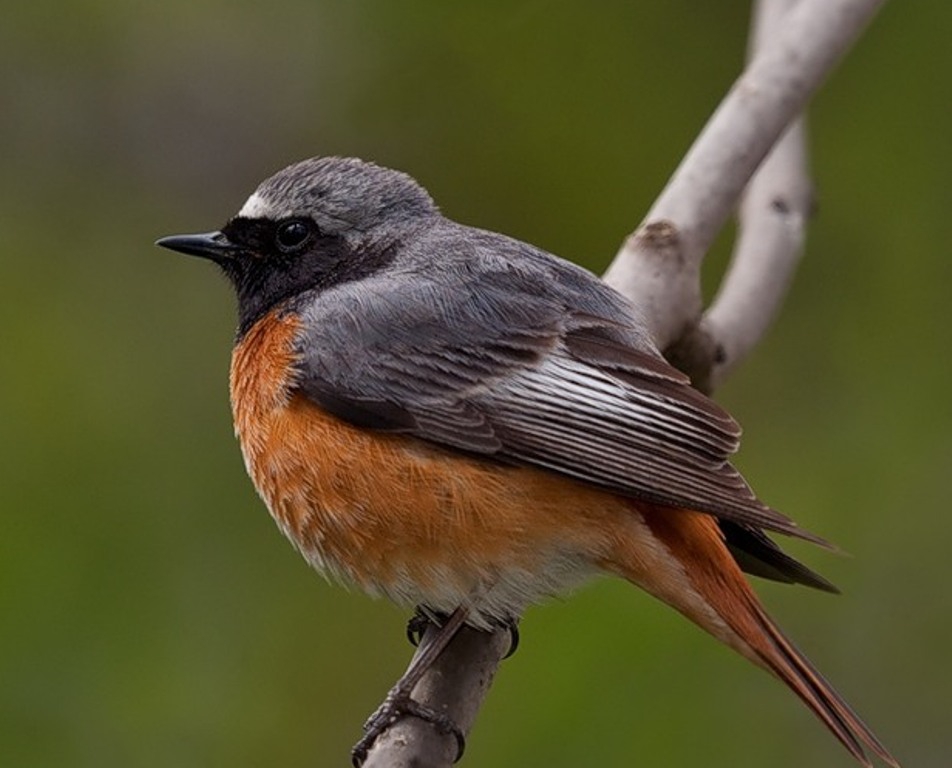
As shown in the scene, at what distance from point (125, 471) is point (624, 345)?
2041 millimetres

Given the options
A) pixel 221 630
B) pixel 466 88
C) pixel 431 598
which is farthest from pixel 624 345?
pixel 466 88

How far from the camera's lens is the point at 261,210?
536 cm

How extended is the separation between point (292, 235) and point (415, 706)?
1558 millimetres

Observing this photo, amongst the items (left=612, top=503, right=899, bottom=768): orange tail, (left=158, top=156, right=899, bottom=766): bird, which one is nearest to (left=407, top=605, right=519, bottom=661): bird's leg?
(left=158, top=156, right=899, bottom=766): bird

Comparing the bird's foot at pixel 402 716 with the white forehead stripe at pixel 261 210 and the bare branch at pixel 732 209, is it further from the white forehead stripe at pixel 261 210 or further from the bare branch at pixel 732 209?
the white forehead stripe at pixel 261 210

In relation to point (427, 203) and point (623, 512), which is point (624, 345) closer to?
point (623, 512)

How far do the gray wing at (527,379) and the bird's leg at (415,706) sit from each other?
45cm

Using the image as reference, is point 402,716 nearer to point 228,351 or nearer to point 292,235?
point 292,235

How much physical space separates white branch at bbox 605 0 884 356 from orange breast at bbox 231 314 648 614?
2.67 feet

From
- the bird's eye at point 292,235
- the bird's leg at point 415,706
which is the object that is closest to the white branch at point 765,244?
the bird's eye at point 292,235

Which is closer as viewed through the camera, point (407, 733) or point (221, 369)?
point (407, 733)

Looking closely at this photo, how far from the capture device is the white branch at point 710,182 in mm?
5305

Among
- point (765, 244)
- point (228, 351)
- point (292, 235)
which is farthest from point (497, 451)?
point (228, 351)

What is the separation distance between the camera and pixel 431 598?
4.75m
